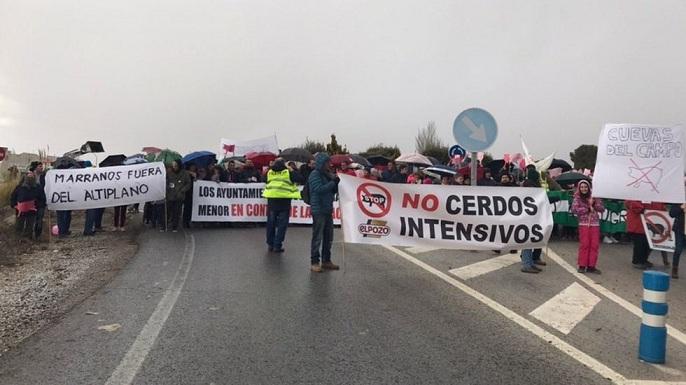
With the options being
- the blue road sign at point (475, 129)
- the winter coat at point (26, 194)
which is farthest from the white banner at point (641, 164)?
the winter coat at point (26, 194)

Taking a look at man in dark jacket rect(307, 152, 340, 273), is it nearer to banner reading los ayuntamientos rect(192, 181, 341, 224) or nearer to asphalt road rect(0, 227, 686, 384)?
asphalt road rect(0, 227, 686, 384)

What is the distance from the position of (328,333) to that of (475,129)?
6016 mm

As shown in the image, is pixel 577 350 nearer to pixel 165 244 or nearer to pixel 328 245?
pixel 328 245

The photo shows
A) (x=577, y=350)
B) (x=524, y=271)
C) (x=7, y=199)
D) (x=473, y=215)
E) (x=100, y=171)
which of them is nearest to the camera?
(x=577, y=350)

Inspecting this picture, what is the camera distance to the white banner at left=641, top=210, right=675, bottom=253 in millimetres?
10586

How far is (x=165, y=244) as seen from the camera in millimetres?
12203

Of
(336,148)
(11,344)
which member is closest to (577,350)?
(11,344)

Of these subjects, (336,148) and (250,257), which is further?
(336,148)

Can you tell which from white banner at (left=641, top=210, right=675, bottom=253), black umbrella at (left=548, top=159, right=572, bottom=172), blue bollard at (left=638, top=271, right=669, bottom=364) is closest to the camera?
blue bollard at (left=638, top=271, right=669, bottom=364)

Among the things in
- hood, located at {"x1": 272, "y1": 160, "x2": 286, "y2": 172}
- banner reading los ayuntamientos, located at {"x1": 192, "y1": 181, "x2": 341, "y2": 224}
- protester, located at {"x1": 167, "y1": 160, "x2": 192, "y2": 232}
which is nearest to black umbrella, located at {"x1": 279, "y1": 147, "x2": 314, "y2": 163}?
banner reading los ayuntamientos, located at {"x1": 192, "y1": 181, "x2": 341, "y2": 224}

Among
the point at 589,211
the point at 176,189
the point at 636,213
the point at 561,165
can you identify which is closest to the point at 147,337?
the point at 589,211

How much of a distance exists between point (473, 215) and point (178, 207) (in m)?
8.81

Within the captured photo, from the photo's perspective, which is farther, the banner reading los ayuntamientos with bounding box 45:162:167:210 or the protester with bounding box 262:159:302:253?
the banner reading los ayuntamientos with bounding box 45:162:167:210

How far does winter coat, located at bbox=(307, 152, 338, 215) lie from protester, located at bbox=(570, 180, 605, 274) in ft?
14.4
